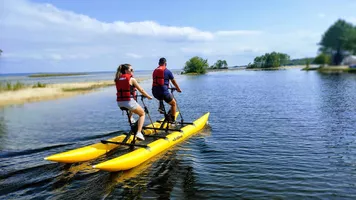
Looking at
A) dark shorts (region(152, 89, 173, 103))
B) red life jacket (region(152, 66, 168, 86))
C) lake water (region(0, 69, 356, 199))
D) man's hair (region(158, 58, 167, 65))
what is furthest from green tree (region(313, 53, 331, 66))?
red life jacket (region(152, 66, 168, 86))

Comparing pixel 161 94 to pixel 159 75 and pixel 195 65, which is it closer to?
pixel 159 75

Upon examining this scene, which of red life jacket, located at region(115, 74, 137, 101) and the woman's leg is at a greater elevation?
red life jacket, located at region(115, 74, 137, 101)

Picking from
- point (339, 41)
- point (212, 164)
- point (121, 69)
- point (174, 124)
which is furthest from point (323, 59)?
point (121, 69)

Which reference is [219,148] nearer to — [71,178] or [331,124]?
[71,178]

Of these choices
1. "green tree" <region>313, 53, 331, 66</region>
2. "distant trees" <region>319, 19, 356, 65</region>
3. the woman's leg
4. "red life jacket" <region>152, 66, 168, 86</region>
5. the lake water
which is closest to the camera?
the lake water

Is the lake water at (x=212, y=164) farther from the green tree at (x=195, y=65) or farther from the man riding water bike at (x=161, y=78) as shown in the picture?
the green tree at (x=195, y=65)

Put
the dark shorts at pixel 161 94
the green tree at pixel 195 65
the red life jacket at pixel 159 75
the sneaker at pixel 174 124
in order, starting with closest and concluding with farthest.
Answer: the red life jacket at pixel 159 75 < the dark shorts at pixel 161 94 < the sneaker at pixel 174 124 < the green tree at pixel 195 65

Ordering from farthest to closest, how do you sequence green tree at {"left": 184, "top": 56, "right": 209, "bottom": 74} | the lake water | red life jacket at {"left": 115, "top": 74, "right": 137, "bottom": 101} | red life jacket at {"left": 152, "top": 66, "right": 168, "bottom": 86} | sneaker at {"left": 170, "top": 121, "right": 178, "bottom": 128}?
green tree at {"left": 184, "top": 56, "right": 209, "bottom": 74}
sneaker at {"left": 170, "top": 121, "right": 178, "bottom": 128}
red life jacket at {"left": 152, "top": 66, "right": 168, "bottom": 86}
red life jacket at {"left": 115, "top": 74, "right": 137, "bottom": 101}
the lake water

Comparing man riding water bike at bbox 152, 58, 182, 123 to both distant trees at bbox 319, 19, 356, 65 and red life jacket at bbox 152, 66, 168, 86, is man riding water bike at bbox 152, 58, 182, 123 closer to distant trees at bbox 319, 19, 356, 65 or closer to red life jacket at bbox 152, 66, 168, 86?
red life jacket at bbox 152, 66, 168, 86

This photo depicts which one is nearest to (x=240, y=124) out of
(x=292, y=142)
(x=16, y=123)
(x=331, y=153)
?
(x=292, y=142)

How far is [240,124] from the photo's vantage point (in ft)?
52.7

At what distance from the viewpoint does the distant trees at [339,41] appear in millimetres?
94562

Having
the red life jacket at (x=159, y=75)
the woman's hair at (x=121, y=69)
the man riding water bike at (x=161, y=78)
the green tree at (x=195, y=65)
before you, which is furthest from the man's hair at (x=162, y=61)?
the green tree at (x=195, y=65)

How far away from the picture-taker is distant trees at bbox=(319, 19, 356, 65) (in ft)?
310
